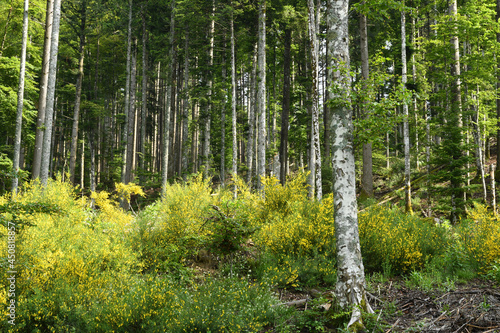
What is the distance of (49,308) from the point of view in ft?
13.6

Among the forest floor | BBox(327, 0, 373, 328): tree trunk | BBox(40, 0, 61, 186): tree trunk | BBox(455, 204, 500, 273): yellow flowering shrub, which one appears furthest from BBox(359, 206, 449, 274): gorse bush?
BBox(40, 0, 61, 186): tree trunk

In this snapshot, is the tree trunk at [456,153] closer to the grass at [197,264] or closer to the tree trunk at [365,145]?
the tree trunk at [365,145]

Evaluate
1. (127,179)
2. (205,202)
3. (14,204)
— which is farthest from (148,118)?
(14,204)

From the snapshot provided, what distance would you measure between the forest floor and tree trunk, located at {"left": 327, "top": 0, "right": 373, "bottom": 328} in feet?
1.41

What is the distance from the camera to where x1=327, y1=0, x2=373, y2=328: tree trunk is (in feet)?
12.3

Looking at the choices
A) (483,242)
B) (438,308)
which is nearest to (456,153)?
(483,242)

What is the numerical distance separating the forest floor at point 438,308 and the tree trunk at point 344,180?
1.41 feet

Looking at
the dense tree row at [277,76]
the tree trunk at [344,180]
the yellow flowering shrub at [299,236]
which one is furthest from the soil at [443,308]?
the dense tree row at [277,76]

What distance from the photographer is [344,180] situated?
3963 mm

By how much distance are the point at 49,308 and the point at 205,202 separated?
12.3 feet

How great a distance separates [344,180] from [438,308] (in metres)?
2.19

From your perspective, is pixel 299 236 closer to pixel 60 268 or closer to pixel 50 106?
pixel 60 268

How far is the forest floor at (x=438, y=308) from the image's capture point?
11.2ft

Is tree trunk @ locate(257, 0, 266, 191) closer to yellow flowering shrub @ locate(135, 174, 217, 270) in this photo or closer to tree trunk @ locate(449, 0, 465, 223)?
yellow flowering shrub @ locate(135, 174, 217, 270)
